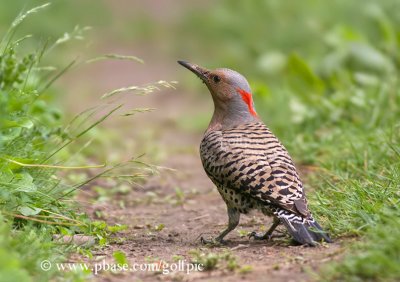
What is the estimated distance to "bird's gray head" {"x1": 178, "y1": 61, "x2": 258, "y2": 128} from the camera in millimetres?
6641

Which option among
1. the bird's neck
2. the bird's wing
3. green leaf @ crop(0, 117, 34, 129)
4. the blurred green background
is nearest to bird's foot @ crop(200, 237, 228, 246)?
the bird's wing

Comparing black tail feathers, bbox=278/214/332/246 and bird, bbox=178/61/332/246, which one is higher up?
bird, bbox=178/61/332/246

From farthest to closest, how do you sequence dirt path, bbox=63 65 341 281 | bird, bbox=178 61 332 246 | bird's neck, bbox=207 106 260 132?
bird's neck, bbox=207 106 260 132, bird, bbox=178 61 332 246, dirt path, bbox=63 65 341 281

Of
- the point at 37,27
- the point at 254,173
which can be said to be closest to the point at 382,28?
the point at 254,173

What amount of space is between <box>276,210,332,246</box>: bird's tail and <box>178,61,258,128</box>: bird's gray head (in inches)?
53.0

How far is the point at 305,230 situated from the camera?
5.33 metres

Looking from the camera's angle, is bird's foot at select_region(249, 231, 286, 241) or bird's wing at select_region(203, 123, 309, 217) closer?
bird's wing at select_region(203, 123, 309, 217)

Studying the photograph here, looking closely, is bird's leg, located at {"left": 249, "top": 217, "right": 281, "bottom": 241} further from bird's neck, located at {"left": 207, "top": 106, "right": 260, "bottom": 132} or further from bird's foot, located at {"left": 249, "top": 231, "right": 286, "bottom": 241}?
bird's neck, located at {"left": 207, "top": 106, "right": 260, "bottom": 132}

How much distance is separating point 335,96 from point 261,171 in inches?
156

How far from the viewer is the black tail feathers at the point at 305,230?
A: 5246mm

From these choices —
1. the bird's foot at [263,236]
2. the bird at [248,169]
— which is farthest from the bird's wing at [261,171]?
the bird's foot at [263,236]

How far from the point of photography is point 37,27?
13398 mm

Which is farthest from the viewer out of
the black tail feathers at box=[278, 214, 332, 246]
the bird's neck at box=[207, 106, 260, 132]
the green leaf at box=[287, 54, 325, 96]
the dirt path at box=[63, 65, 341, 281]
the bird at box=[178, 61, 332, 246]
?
the green leaf at box=[287, 54, 325, 96]

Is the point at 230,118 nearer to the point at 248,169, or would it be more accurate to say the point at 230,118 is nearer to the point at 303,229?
the point at 248,169
